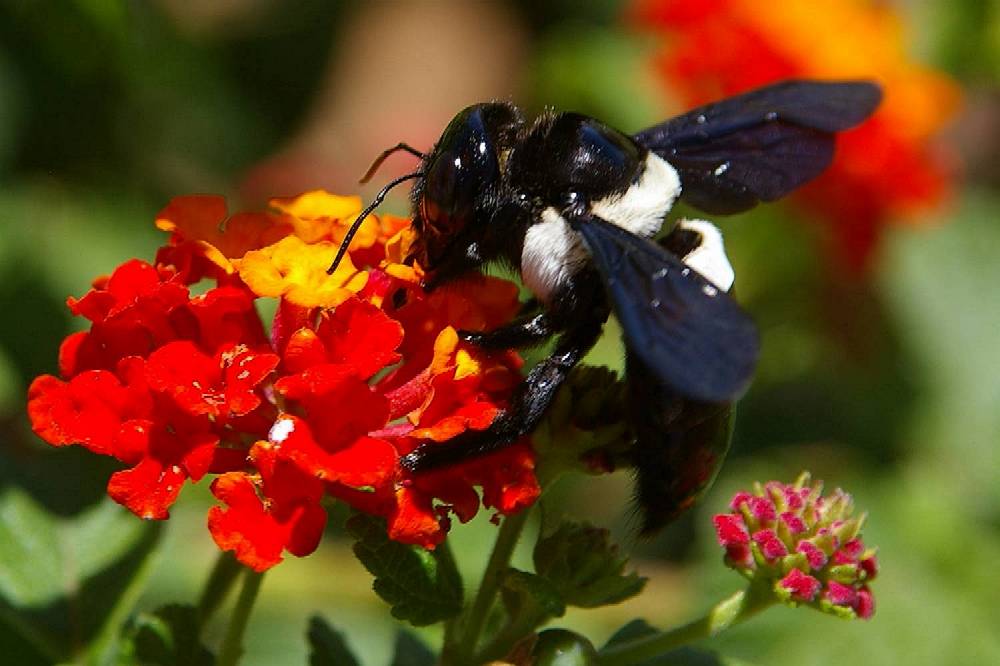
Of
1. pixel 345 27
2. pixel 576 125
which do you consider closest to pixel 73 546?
pixel 576 125

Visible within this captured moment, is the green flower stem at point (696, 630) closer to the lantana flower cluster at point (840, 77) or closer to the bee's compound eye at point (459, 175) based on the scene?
the bee's compound eye at point (459, 175)

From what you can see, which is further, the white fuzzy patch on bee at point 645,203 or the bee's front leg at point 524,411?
the white fuzzy patch on bee at point 645,203

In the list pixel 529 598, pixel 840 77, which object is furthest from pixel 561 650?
pixel 840 77

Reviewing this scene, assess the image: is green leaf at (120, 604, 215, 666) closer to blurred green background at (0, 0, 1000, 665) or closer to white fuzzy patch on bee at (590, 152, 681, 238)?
blurred green background at (0, 0, 1000, 665)

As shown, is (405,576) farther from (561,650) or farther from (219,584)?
(219,584)

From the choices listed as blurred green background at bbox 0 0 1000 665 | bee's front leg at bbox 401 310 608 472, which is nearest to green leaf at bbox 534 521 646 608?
bee's front leg at bbox 401 310 608 472

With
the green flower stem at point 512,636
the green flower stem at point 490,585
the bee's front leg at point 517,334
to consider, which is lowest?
the green flower stem at point 512,636

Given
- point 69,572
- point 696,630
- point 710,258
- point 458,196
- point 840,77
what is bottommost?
point 69,572

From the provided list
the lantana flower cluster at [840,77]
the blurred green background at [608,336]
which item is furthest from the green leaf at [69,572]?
the lantana flower cluster at [840,77]
